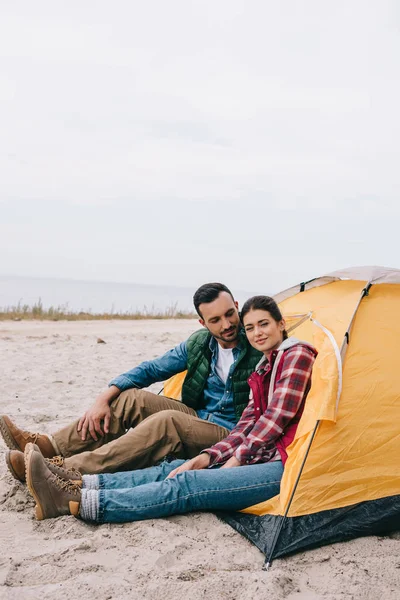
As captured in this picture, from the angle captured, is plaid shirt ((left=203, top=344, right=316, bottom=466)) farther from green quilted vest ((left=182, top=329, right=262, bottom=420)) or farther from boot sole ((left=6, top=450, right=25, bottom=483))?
boot sole ((left=6, top=450, right=25, bottom=483))

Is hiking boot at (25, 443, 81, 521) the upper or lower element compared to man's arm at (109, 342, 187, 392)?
lower

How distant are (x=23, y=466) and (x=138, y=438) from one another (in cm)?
73

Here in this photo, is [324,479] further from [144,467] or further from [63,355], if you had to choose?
[63,355]

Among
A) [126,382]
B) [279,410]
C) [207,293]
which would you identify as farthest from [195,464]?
[207,293]

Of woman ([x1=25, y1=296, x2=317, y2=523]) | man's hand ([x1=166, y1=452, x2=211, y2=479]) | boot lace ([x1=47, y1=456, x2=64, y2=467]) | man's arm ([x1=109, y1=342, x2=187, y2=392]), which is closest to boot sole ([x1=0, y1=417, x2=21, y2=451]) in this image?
boot lace ([x1=47, y1=456, x2=64, y2=467])

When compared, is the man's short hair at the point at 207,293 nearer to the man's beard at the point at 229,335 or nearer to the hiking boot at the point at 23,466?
the man's beard at the point at 229,335

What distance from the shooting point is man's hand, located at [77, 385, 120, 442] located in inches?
162

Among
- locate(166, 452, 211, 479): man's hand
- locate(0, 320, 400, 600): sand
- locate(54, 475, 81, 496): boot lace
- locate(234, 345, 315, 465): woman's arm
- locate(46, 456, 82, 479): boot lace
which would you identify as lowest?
Answer: locate(0, 320, 400, 600): sand

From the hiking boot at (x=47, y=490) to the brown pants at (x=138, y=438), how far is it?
1.03 ft

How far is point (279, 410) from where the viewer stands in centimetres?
348

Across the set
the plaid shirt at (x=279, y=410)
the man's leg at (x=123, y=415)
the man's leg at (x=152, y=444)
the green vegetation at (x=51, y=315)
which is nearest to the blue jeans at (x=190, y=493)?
the plaid shirt at (x=279, y=410)

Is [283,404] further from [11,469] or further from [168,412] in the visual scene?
[11,469]

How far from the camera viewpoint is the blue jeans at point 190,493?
3402 millimetres

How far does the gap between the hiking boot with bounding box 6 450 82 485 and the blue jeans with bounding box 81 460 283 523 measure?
23 cm
